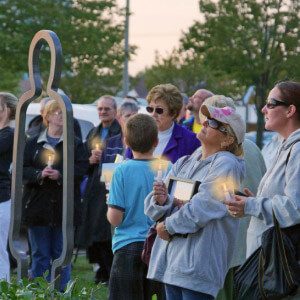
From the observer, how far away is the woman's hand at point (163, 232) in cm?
637

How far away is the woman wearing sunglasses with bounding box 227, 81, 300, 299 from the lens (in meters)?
5.57

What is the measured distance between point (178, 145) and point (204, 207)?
7.31 ft

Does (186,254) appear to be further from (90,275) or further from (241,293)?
(90,275)

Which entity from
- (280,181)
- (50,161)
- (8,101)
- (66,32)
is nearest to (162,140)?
(8,101)

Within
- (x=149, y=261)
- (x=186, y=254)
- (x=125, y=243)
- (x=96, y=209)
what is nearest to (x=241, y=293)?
(x=186, y=254)

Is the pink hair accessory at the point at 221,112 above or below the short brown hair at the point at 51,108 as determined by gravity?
above

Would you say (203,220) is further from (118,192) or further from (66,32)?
(66,32)

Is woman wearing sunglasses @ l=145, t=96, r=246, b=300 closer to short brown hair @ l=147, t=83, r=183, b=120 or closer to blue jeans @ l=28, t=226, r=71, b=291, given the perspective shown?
short brown hair @ l=147, t=83, r=183, b=120

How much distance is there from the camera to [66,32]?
103ft

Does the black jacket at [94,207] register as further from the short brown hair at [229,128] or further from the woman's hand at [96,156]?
the short brown hair at [229,128]

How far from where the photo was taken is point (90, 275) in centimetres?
1234

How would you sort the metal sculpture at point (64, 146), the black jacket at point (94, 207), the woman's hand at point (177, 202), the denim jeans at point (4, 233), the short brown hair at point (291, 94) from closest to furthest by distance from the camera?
the short brown hair at point (291, 94)
the metal sculpture at point (64, 146)
the woman's hand at point (177, 202)
the denim jeans at point (4, 233)
the black jacket at point (94, 207)

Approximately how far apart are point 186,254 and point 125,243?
1.07 metres

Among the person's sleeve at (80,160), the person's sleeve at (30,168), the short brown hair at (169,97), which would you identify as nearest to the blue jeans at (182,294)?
the short brown hair at (169,97)
